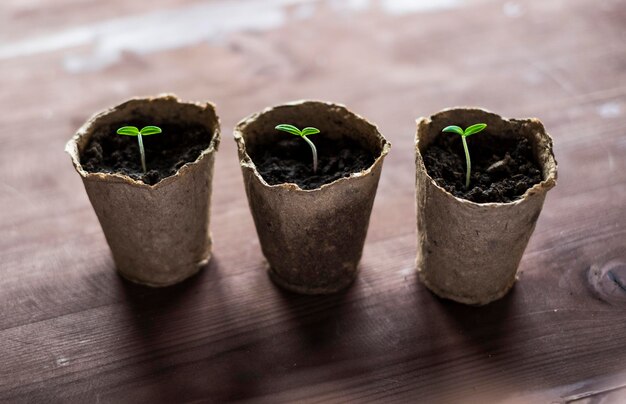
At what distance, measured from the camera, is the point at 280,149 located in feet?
4.43

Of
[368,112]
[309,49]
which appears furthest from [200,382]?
[309,49]

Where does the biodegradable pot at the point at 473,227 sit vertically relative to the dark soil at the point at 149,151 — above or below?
below

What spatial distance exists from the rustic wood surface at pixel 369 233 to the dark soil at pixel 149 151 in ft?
0.74

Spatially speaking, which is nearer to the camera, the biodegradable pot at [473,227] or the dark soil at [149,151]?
the biodegradable pot at [473,227]

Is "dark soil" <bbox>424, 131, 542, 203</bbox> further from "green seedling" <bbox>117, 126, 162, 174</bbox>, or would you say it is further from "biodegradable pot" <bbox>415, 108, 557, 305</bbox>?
"green seedling" <bbox>117, 126, 162, 174</bbox>

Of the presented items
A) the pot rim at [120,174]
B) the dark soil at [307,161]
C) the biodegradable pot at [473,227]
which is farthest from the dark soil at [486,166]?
the pot rim at [120,174]

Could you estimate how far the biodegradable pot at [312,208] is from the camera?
3.99ft

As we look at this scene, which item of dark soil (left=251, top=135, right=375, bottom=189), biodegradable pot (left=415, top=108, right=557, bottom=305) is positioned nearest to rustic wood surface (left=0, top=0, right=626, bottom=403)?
biodegradable pot (left=415, top=108, right=557, bottom=305)

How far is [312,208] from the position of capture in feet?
3.99

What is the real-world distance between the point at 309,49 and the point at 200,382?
1.03 metres

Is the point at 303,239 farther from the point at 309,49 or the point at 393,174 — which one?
the point at 309,49

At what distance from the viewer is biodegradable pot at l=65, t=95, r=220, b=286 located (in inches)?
48.5

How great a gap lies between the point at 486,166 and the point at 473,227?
0.52 feet

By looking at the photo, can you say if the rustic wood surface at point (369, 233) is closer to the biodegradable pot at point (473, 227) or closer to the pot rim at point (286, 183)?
the biodegradable pot at point (473, 227)
